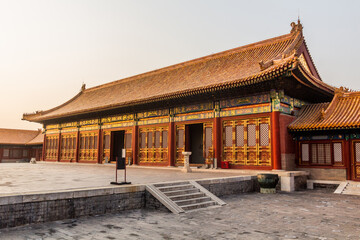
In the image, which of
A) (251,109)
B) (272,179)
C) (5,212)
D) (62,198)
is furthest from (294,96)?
(5,212)

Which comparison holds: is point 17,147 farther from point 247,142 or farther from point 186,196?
point 186,196

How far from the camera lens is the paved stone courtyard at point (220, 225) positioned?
556 cm

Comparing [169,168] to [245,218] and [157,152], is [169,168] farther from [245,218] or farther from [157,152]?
[245,218]

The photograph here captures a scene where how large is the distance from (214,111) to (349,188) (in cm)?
714

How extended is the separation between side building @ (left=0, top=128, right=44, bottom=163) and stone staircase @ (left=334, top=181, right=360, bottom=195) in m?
33.1

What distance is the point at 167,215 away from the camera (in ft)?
24.4

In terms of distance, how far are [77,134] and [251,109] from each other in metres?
15.9

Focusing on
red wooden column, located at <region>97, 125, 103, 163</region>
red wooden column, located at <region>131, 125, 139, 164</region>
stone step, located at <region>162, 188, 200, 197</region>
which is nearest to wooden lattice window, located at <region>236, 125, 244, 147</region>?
stone step, located at <region>162, 188, 200, 197</region>

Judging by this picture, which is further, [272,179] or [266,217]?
[272,179]

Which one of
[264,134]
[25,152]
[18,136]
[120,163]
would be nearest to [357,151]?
[264,134]

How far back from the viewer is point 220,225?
6.40 metres

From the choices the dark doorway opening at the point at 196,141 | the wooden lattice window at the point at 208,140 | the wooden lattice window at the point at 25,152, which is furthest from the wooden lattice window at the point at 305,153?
the wooden lattice window at the point at 25,152

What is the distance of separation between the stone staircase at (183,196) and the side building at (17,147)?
31276 millimetres

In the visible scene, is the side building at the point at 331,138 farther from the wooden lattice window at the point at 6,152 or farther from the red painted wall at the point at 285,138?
the wooden lattice window at the point at 6,152
